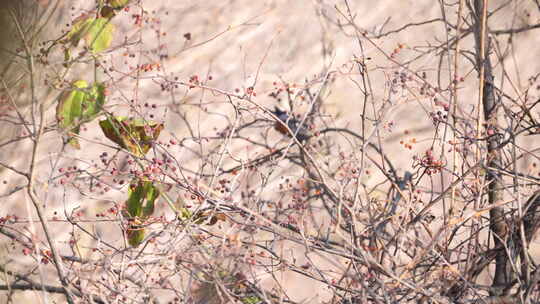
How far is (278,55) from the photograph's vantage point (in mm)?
2639

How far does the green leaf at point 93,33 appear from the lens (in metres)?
2.31

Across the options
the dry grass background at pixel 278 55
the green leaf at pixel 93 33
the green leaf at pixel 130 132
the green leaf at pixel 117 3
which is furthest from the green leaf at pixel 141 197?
the green leaf at pixel 117 3

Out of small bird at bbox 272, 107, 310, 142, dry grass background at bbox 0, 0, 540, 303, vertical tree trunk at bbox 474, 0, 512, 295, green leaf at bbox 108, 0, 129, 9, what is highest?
green leaf at bbox 108, 0, 129, 9

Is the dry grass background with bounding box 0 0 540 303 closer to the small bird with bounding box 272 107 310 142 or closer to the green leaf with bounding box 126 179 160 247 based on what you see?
the small bird with bounding box 272 107 310 142

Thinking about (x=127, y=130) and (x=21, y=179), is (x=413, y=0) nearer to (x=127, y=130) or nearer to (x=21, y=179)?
(x=127, y=130)

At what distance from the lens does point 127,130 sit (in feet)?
6.80

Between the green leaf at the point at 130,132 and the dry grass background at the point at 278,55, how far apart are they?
0.41 metres

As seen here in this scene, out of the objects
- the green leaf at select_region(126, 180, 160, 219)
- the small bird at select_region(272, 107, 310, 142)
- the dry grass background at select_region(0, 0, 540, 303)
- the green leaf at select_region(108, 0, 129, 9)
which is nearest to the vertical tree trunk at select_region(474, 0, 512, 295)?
the dry grass background at select_region(0, 0, 540, 303)

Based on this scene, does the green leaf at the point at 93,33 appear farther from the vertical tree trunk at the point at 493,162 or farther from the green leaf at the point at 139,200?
the vertical tree trunk at the point at 493,162

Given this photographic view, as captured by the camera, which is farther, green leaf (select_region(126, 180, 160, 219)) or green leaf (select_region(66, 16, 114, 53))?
green leaf (select_region(66, 16, 114, 53))

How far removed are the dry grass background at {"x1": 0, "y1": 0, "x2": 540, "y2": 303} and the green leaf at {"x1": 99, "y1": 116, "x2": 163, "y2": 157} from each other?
408 millimetres

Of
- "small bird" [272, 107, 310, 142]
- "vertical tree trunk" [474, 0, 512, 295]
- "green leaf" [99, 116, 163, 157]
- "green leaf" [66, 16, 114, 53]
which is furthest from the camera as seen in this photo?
"small bird" [272, 107, 310, 142]

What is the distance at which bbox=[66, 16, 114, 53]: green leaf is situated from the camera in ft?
7.56

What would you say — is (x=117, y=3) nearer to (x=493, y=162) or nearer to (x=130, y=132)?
(x=130, y=132)
